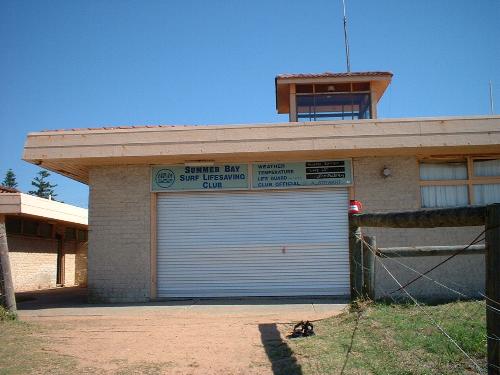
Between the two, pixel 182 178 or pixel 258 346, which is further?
pixel 182 178

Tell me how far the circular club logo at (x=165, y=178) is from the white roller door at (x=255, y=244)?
29cm

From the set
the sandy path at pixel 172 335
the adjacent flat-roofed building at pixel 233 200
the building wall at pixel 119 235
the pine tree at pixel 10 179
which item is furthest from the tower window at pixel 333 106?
the pine tree at pixel 10 179

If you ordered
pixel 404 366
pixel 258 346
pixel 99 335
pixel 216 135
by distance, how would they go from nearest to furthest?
pixel 404 366, pixel 258 346, pixel 99 335, pixel 216 135

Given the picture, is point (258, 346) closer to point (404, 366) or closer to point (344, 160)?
point (404, 366)

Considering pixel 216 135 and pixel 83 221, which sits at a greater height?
pixel 216 135

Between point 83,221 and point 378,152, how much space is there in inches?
540

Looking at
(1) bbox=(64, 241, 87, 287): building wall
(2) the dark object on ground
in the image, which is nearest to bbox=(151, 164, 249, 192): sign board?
(2) the dark object on ground

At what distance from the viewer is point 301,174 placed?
1168cm

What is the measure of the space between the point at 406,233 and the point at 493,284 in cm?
821

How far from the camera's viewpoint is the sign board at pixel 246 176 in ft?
38.1

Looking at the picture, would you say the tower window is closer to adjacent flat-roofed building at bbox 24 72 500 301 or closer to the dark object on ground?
adjacent flat-roofed building at bbox 24 72 500 301

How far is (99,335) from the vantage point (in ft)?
23.3

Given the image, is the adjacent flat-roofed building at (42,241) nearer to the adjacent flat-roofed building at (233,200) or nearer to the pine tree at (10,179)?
the adjacent flat-roofed building at (233,200)

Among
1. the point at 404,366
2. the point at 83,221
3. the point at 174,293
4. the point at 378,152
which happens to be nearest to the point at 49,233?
the point at 83,221
